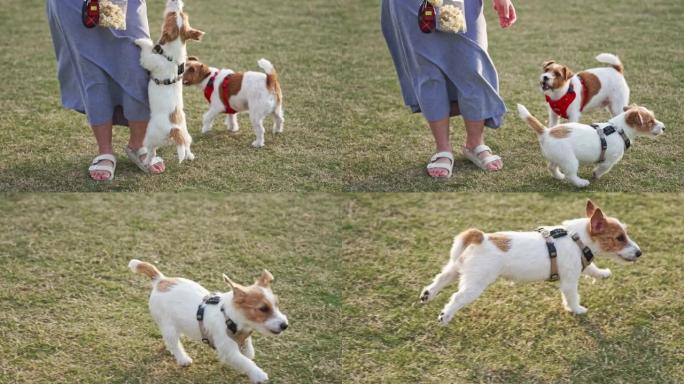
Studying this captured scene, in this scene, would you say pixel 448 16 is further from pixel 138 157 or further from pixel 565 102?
pixel 138 157

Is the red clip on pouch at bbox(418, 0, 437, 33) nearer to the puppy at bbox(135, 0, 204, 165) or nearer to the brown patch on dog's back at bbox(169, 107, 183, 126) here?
the puppy at bbox(135, 0, 204, 165)

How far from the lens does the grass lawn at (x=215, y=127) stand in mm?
4555

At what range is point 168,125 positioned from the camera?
170 inches

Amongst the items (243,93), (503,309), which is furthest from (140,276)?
(503,309)

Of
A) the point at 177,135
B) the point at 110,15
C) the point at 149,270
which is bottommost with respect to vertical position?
the point at 149,270

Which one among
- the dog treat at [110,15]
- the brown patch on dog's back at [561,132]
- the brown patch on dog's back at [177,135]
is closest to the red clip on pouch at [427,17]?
the brown patch on dog's back at [561,132]

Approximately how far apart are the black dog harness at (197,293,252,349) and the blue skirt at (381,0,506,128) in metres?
1.72

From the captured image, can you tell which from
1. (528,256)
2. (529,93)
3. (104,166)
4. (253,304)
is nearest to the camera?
(253,304)

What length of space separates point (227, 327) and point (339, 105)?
8.80ft

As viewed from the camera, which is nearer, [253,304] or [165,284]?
[253,304]

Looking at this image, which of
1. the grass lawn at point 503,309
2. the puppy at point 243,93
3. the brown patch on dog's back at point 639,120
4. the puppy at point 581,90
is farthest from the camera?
the puppy at point 243,93

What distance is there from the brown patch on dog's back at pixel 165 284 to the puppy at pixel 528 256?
3.81 ft

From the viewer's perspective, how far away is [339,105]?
5695 mm

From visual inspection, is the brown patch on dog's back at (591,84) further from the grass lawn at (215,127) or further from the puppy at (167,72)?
the puppy at (167,72)
